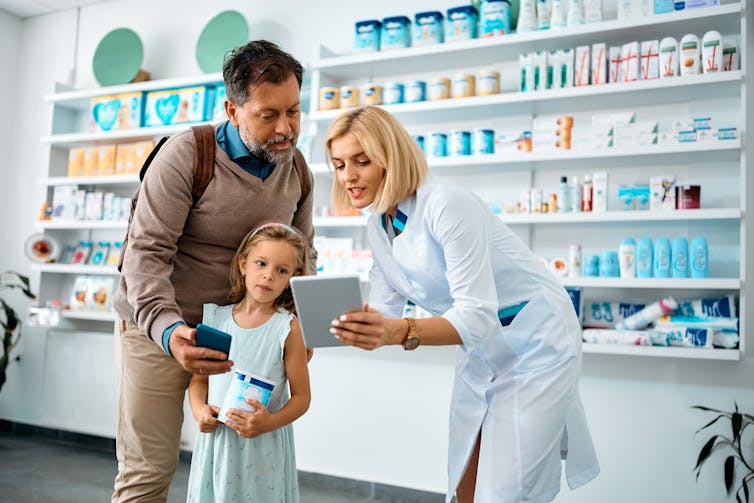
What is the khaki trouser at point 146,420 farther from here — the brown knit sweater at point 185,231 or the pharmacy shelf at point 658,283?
the pharmacy shelf at point 658,283

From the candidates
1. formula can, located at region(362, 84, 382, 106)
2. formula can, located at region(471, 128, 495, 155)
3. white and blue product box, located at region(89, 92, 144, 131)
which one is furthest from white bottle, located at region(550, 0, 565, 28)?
white and blue product box, located at region(89, 92, 144, 131)

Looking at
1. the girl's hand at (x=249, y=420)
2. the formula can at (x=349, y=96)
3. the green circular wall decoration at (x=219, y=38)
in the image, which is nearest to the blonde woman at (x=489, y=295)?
the girl's hand at (x=249, y=420)

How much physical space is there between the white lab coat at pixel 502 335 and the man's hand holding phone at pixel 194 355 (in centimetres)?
50

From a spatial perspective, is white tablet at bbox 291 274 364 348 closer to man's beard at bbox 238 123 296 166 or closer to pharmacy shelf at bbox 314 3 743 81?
man's beard at bbox 238 123 296 166

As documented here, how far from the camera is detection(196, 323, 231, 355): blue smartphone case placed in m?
1.45

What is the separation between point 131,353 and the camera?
68.2 inches

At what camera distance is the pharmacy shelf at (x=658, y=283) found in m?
2.69

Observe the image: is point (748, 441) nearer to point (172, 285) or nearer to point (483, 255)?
point (483, 255)

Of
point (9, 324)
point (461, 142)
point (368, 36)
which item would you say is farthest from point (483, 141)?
point (9, 324)

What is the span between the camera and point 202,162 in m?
1.71

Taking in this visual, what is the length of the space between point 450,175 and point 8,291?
3393mm

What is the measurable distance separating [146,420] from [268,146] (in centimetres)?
77

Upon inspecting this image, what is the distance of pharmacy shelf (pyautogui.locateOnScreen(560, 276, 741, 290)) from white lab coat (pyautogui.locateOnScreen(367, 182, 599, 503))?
1152 mm

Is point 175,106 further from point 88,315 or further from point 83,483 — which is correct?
point 83,483
